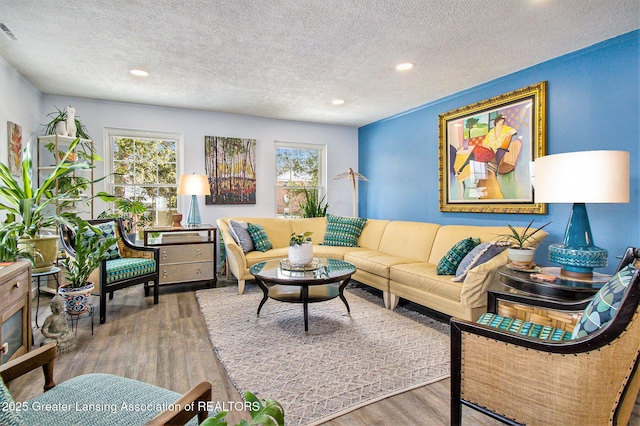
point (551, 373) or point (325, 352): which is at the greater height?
point (551, 373)

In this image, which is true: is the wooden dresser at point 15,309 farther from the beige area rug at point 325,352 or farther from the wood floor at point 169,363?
the beige area rug at point 325,352

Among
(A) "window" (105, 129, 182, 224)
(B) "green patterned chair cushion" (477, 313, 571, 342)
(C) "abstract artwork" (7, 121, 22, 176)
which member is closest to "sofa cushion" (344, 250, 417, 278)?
(B) "green patterned chair cushion" (477, 313, 571, 342)

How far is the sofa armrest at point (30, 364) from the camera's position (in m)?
1.10

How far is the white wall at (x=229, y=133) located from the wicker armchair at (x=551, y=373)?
409 centimetres

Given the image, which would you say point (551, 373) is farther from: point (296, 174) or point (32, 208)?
point (296, 174)

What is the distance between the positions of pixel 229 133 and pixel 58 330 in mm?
3289

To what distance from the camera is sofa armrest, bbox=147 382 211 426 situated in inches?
34.2

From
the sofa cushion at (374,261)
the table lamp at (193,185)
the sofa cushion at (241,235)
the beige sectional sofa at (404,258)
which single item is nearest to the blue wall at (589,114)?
the beige sectional sofa at (404,258)

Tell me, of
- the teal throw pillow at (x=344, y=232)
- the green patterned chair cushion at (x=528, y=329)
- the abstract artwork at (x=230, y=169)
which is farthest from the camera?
the abstract artwork at (x=230, y=169)

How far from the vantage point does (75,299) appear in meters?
2.55

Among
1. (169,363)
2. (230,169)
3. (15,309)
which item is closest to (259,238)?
(230,169)

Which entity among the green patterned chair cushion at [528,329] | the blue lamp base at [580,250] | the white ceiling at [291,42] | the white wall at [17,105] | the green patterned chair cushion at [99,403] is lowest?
the green patterned chair cushion at [99,403]

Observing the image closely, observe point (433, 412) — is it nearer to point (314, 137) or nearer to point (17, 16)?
point (17, 16)

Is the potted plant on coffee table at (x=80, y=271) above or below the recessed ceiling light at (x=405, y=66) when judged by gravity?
below
